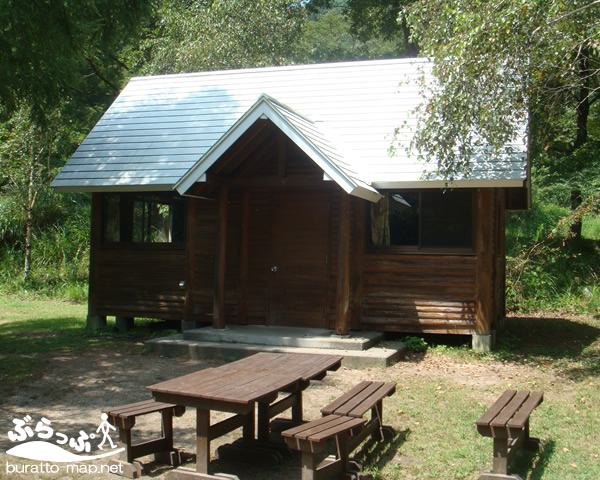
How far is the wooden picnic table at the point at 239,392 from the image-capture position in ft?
14.7

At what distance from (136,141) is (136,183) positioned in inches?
63.8

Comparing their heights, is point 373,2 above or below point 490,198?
above

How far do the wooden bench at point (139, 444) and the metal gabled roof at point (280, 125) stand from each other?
4.67m

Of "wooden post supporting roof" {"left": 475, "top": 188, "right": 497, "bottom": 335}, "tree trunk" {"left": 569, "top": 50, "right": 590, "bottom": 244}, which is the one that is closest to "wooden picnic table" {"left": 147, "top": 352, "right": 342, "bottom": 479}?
"wooden post supporting roof" {"left": 475, "top": 188, "right": 497, "bottom": 335}

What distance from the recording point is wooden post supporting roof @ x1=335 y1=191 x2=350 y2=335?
9.79 metres

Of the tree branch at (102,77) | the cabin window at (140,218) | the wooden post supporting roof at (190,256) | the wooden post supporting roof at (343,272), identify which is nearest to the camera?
the wooden post supporting roof at (343,272)

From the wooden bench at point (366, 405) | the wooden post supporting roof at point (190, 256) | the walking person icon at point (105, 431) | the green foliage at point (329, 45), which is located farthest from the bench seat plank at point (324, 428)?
the green foliage at point (329, 45)

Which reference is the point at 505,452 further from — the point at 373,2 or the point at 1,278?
the point at 373,2

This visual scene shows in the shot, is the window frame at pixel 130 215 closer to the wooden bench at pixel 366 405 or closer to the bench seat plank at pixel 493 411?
the wooden bench at pixel 366 405

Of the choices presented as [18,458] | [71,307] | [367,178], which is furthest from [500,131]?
[71,307]

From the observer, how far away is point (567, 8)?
8.30 metres

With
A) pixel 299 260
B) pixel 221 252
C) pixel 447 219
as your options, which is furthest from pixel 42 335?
pixel 447 219

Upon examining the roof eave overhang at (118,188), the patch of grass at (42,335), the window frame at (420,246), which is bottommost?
the patch of grass at (42,335)

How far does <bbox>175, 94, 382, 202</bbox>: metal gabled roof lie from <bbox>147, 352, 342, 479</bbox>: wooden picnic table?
352 cm
